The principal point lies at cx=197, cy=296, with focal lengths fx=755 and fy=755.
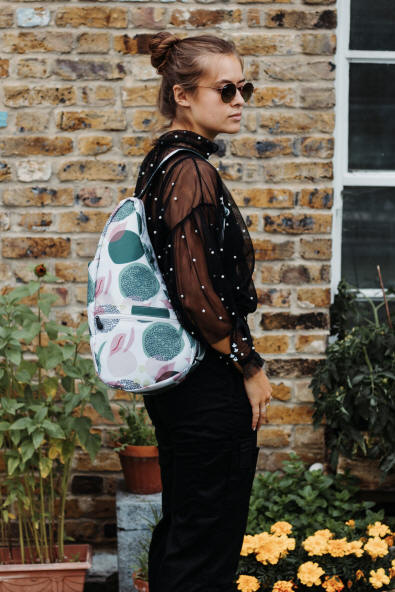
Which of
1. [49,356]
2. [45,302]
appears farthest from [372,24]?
[49,356]

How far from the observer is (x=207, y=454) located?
189 centimetres

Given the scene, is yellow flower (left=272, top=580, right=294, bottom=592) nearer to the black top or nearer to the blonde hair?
the black top

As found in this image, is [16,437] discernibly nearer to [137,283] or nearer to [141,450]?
[141,450]

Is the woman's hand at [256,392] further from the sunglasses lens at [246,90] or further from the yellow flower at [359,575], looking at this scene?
the yellow flower at [359,575]

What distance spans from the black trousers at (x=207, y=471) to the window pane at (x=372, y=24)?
207cm

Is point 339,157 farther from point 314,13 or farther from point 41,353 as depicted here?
point 41,353

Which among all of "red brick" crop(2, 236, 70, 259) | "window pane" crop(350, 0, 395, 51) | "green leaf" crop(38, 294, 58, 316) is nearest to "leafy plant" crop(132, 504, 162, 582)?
"green leaf" crop(38, 294, 58, 316)

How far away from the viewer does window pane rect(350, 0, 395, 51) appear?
338 cm

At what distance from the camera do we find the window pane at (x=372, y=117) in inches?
134

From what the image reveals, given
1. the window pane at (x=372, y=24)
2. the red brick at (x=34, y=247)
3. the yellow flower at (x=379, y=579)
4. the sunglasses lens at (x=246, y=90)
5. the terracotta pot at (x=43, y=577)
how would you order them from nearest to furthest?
the sunglasses lens at (x=246, y=90) → the yellow flower at (x=379, y=579) → the terracotta pot at (x=43, y=577) → the red brick at (x=34, y=247) → the window pane at (x=372, y=24)

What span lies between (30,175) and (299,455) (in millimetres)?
1693

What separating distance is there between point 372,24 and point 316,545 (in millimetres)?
2252

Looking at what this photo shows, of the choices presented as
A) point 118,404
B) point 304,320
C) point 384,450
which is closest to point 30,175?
point 118,404

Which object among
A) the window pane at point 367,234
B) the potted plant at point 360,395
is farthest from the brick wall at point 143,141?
the window pane at point 367,234
